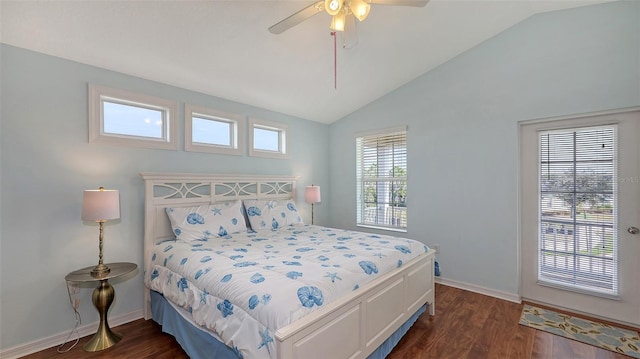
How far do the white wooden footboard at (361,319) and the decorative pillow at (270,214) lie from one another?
1.78 m

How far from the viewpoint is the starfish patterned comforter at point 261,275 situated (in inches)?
56.5

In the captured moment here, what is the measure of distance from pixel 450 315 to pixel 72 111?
4.12 m

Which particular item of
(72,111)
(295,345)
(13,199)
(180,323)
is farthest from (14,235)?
(295,345)

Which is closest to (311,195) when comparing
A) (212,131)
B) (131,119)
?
(212,131)

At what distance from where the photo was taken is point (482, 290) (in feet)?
10.8

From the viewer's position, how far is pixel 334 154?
491 cm

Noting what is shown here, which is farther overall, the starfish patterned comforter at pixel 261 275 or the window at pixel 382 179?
the window at pixel 382 179

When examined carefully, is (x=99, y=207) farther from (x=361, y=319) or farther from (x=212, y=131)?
(x=361, y=319)

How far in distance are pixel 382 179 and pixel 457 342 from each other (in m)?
2.47

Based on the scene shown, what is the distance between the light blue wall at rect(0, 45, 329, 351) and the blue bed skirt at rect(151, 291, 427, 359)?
0.47m

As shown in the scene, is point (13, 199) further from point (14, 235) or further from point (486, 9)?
point (486, 9)

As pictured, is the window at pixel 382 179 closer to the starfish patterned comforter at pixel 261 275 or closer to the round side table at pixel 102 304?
the starfish patterned comforter at pixel 261 275

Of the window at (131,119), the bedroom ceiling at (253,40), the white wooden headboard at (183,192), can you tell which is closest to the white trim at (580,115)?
the bedroom ceiling at (253,40)

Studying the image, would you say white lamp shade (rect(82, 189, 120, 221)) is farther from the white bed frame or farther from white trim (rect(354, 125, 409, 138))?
white trim (rect(354, 125, 409, 138))
